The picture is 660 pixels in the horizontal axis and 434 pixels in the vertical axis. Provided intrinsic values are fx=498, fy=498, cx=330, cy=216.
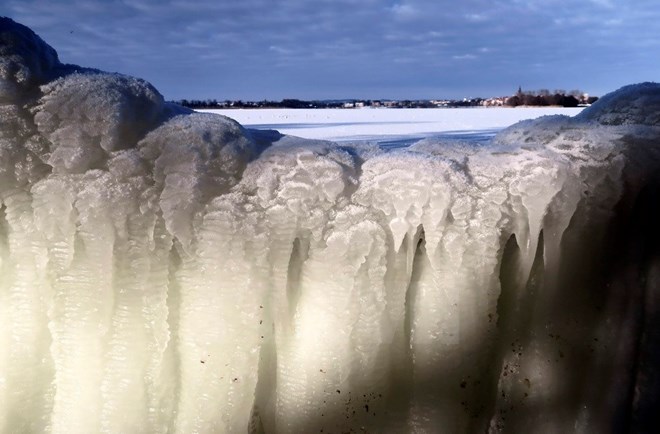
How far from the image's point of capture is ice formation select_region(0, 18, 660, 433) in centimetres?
108

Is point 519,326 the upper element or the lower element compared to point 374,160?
lower

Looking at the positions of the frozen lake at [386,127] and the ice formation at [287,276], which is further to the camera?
the frozen lake at [386,127]

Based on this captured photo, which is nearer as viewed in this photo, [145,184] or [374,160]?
[145,184]

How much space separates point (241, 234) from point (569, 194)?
780 mm

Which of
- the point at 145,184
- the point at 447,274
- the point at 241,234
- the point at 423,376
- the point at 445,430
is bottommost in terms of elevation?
the point at 445,430

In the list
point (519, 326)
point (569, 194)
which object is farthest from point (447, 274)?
point (569, 194)

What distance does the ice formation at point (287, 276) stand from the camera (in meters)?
1.08

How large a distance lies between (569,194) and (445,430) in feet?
2.07

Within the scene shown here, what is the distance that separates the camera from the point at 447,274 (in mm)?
1153

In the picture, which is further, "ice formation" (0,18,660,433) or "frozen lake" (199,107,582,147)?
"frozen lake" (199,107,582,147)

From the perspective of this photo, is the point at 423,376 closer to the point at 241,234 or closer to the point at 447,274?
the point at 447,274

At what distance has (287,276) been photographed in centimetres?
114

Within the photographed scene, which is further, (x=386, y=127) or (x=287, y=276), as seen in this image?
(x=386, y=127)

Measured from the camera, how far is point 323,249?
1127 mm
